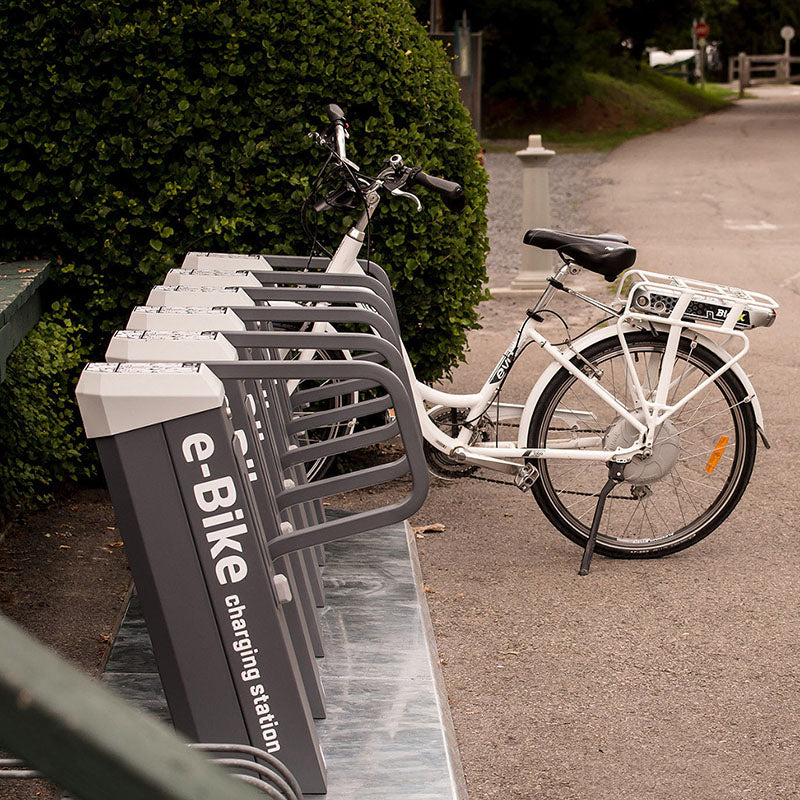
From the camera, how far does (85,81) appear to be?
4.79 meters

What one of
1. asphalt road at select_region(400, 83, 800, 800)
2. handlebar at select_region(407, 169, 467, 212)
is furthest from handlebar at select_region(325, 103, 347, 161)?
asphalt road at select_region(400, 83, 800, 800)

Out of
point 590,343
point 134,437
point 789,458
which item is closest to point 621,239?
point 590,343

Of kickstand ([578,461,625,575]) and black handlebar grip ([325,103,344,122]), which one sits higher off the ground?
black handlebar grip ([325,103,344,122])

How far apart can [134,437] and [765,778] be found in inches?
70.6

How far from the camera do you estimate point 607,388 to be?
178 inches

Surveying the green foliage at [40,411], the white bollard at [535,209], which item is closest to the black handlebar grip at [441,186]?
the green foliage at [40,411]

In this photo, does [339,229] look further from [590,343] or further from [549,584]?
[549,584]

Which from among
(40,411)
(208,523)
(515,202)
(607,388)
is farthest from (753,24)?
(208,523)

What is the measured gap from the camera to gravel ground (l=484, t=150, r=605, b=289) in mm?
12203

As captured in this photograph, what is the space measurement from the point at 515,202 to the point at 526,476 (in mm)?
13290

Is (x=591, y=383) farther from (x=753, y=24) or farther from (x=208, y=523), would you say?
(x=753, y=24)

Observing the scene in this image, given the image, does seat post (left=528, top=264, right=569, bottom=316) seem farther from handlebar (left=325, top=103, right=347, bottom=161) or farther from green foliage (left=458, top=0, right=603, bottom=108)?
green foliage (left=458, top=0, right=603, bottom=108)

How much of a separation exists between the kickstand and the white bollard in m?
5.87

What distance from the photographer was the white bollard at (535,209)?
10.3 m
